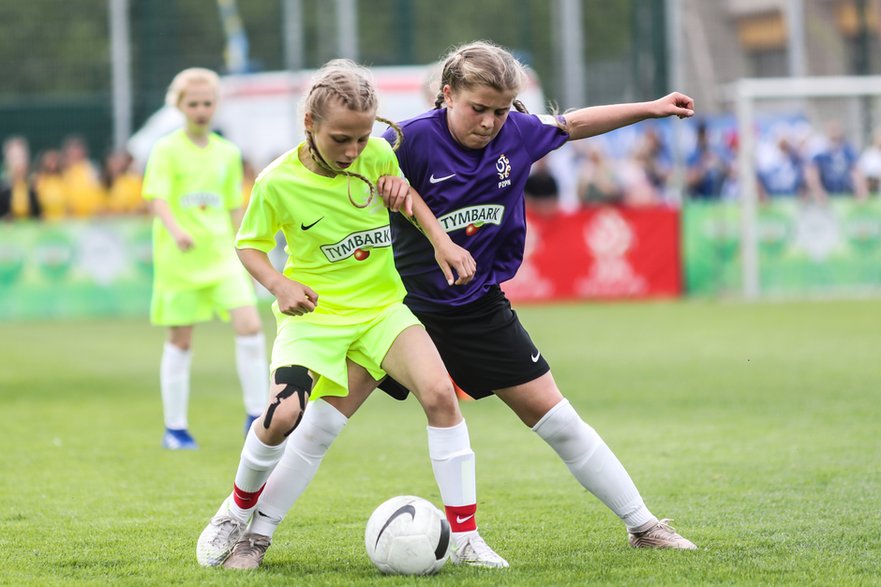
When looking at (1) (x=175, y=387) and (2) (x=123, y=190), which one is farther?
(2) (x=123, y=190)

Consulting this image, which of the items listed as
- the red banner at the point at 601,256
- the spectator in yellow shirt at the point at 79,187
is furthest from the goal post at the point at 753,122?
the spectator in yellow shirt at the point at 79,187

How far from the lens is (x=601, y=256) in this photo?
740 inches

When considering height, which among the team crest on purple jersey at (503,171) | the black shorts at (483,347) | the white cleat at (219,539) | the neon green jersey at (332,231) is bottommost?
the white cleat at (219,539)

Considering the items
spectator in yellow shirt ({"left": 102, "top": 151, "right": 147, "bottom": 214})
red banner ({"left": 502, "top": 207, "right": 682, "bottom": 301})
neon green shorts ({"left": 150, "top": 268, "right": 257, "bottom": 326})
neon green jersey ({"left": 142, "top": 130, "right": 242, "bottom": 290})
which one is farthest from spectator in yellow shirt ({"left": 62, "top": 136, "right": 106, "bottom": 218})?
neon green shorts ({"left": 150, "top": 268, "right": 257, "bottom": 326})

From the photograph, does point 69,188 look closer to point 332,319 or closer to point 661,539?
point 332,319

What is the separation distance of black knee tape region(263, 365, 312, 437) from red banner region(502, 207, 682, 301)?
13.7 m

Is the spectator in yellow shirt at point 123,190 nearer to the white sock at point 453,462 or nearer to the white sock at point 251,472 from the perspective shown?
the white sock at point 251,472

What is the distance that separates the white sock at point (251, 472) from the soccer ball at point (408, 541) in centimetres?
41

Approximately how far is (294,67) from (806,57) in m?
8.24

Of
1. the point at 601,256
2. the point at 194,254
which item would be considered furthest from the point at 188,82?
the point at 601,256

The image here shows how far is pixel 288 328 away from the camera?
5016mm

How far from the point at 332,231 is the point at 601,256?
14048 mm

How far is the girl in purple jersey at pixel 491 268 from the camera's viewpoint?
201 inches

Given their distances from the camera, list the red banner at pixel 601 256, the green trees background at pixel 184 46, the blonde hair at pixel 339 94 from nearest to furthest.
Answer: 1. the blonde hair at pixel 339 94
2. the red banner at pixel 601 256
3. the green trees background at pixel 184 46
